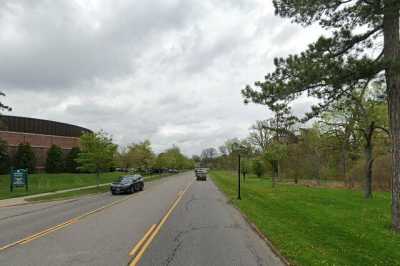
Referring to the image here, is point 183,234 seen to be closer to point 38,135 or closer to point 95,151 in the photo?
point 95,151

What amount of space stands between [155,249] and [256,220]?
5.30 meters

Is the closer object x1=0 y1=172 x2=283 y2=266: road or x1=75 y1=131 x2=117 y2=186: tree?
x1=0 y1=172 x2=283 y2=266: road

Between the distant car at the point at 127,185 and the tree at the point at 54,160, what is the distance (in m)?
33.0

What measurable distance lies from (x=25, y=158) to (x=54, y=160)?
17.6 feet

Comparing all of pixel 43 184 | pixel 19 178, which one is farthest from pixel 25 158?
pixel 19 178

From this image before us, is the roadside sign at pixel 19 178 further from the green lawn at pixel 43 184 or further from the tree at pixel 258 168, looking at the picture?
the tree at pixel 258 168

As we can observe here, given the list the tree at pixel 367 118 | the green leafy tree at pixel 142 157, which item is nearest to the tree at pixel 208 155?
the green leafy tree at pixel 142 157

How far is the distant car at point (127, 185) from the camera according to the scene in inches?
959

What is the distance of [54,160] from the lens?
54.6 metres

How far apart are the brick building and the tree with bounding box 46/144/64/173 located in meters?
2.47

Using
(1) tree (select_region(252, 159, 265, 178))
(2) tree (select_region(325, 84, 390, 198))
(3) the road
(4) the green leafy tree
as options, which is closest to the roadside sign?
(3) the road

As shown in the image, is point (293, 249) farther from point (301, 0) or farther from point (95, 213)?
point (95, 213)

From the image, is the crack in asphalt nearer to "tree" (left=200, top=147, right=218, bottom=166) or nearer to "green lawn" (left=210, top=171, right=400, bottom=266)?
"green lawn" (left=210, top=171, right=400, bottom=266)

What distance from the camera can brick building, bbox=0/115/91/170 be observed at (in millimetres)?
52844
